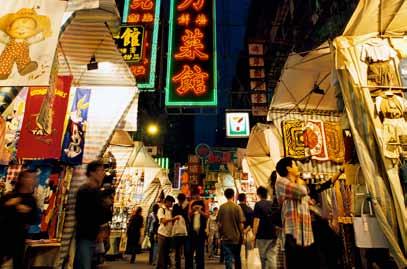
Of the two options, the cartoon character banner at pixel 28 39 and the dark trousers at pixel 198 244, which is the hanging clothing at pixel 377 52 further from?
the dark trousers at pixel 198 244

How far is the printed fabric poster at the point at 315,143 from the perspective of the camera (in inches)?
272

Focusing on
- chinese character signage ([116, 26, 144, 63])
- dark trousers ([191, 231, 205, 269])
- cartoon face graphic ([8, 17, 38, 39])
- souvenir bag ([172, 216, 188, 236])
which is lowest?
dark trousers ([191, 231, 205, 269])

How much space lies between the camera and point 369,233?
406 cm

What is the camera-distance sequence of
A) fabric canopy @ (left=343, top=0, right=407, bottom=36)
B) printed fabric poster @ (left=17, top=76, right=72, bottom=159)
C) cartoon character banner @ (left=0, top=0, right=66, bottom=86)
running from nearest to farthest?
cartoon character banner @ (left=0, top=0, right=66, bottom=86), fabric canopy @ (left=343, top=0, right=407, bottom=36), printed fabric poster @ (left=17, top=76, right=72, bottom=159)

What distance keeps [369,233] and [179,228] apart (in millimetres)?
4817

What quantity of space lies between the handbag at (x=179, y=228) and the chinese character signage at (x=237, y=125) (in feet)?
29.4

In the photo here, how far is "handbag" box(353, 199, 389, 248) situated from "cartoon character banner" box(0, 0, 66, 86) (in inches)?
176

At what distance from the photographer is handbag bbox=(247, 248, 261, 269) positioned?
24.9 feet

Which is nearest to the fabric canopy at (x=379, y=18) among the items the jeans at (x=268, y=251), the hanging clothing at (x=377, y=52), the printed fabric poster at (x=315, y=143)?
the hanging clothing at (x=377, y=52)

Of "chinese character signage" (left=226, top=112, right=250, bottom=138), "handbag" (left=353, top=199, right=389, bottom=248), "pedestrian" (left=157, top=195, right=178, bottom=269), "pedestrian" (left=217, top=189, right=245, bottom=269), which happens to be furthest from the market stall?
"chinese character signage" (left=226, top=112, right=250, bottom=138)

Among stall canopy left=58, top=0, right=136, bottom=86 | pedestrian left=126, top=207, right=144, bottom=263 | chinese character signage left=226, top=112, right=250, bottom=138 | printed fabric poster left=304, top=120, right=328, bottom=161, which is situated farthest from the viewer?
chinese character signage left=226, top=112, right=250, bottom=138

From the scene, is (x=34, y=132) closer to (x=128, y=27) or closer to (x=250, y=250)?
(x=250, y=250)

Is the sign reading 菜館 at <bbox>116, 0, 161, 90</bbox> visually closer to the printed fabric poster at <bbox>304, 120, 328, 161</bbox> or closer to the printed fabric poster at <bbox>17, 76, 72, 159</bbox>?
the printed fabric poster at <bbox>17, 76, 72, 159</bbox>

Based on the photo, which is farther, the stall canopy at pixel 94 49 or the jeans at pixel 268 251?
the jeans at pixel 268 251
